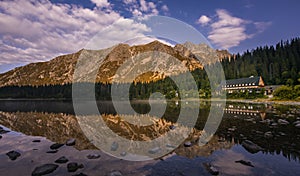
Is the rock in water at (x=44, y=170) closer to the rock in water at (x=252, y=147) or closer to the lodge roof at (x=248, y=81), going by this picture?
the rock in water at (x=252, y=147)

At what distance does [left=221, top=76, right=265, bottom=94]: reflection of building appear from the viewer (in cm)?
9348

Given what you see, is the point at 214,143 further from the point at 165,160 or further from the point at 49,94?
the point at 49,94

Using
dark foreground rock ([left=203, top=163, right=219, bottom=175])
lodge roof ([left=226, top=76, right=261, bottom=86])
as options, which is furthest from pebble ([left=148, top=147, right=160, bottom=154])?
lodge roof ([left=226, top=76, right=261, bottom=86])

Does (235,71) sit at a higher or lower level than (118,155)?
higher

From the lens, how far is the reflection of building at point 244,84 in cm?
9348

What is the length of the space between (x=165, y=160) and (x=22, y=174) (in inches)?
280

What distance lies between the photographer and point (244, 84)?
100625 mm

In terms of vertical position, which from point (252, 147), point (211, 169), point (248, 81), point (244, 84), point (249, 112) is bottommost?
point (211, 169)

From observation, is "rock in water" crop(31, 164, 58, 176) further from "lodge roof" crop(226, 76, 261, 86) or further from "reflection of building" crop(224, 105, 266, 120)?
"lodge roof" crop(226, 76, 261, 86)

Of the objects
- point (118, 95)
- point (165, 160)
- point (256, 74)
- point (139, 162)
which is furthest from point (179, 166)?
point (118, 95)

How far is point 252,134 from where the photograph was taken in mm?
15516

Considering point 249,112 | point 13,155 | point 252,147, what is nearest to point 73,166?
point 13,155

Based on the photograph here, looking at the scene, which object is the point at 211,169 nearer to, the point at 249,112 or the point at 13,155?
the point at 13,155

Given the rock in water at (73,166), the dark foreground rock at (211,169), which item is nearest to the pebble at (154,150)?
the dark foreground rock at (211,169)
